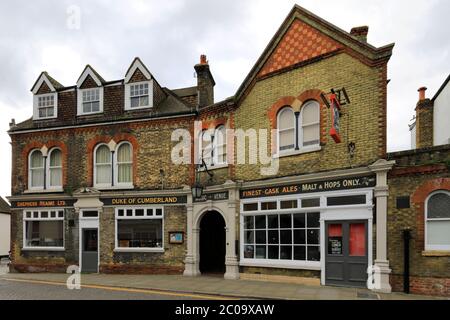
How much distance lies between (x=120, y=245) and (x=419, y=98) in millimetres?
17232

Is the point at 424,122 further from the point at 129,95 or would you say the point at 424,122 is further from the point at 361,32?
the point at 129,95

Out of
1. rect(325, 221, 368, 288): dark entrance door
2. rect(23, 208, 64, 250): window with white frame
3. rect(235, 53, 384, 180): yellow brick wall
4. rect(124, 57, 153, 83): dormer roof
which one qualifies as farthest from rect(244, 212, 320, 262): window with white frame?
rect(23, 208, 64, 250): window with white frame

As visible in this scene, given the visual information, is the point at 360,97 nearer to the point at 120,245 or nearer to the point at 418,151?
the point at 418,151

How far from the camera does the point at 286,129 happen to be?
12.6m

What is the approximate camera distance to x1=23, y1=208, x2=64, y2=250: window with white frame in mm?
17000

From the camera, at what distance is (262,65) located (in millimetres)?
13500

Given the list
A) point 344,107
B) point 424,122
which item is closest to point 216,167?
point 344,107

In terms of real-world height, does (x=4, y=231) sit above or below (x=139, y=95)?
below

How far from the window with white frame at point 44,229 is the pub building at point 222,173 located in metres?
0.06

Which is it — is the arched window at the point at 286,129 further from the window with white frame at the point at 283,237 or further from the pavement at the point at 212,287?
the pavement at the point at 212,287

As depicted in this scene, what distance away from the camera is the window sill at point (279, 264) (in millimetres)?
11616

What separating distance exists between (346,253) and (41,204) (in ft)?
48.0

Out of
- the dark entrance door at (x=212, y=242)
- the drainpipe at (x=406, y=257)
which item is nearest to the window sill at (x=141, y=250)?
the dark entrance door at (x=212, y=242)
